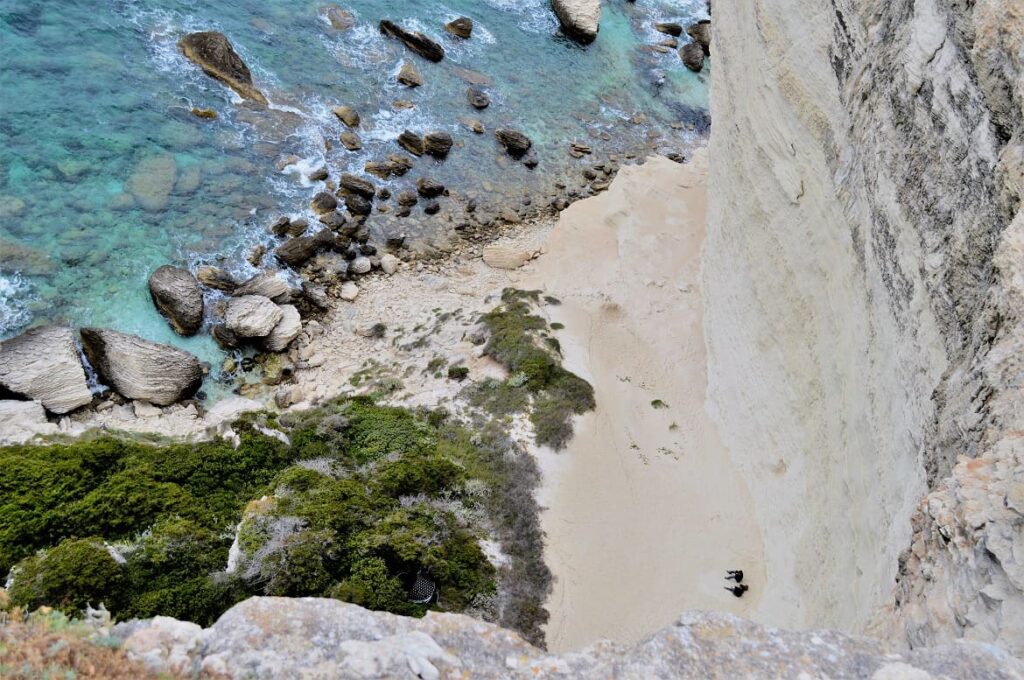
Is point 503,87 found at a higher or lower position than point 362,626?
lower

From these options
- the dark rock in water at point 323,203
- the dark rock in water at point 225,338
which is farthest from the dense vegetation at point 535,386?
the dark rock in water at point 323,203

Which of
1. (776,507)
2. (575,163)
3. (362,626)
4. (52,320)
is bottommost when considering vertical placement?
(52,320)

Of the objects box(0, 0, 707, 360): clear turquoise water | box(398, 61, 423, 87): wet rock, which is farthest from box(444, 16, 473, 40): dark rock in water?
box(398, 61, 423, 87): wet rock

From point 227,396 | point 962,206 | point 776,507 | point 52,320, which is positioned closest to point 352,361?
point 227,396

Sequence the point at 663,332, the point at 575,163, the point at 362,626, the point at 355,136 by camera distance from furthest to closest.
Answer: the point at 575,163
the point at 355,136
the point at 663,332
the point at 362,626

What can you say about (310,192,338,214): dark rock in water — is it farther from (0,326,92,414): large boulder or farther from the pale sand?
(0,326,92,414): large boulder

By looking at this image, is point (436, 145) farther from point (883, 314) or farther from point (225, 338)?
point (883, 314)

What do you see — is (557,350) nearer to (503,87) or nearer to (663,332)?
(663,332)
